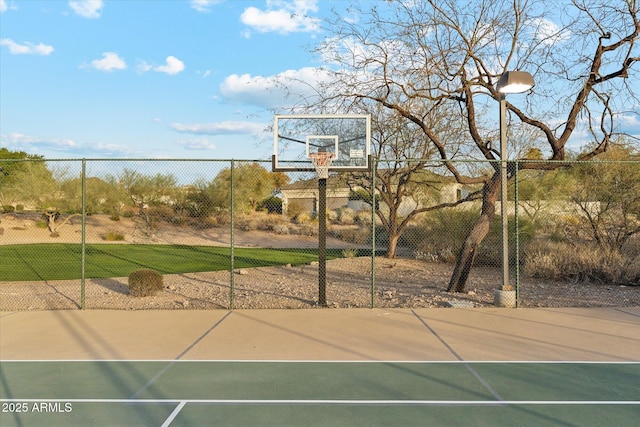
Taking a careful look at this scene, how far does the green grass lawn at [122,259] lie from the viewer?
18156 millimetres

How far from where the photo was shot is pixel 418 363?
6773mm

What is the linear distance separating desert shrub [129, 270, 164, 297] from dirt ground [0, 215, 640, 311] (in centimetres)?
19

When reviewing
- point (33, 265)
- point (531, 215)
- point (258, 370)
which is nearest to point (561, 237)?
point (531, 215)

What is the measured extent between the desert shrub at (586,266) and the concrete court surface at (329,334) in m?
4.30

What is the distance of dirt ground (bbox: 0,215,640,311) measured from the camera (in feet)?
37.0

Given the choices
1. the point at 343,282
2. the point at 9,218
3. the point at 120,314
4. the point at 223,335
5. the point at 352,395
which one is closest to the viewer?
the point at 352,395

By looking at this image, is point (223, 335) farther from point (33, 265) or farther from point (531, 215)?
point (531, 215)

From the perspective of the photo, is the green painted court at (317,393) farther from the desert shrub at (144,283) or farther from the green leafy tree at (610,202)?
the green leafy tree at (610,202)

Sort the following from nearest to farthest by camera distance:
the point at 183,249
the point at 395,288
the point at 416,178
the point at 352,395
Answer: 1. the point at 352,395
2. the point at 395,288
3. the point at 416,178
4. the point at 183,249

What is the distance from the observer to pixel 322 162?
35.5 ft

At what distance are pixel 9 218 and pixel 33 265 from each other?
1536 centimetres

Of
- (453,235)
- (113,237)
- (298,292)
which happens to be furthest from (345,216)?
(298,292)

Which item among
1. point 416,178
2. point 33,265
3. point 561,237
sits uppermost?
point 416,178

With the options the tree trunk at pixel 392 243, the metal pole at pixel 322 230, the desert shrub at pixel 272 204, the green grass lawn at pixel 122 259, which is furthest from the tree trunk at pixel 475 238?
the desert shrub at pixel 272 204
